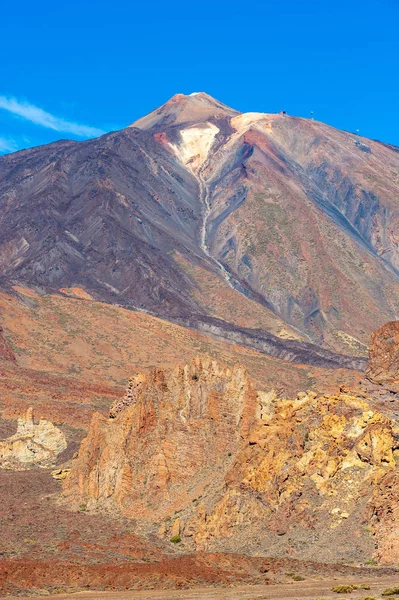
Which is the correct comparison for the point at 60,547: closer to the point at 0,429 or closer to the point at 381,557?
the point at 381,557

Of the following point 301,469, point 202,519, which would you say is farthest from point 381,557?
point 202,519

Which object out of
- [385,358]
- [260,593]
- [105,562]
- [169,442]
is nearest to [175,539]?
[105,562]

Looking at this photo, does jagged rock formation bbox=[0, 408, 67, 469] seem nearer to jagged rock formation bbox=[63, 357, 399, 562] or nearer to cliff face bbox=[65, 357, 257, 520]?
jagged rock formation bbox=[63, 357, 399, 562]

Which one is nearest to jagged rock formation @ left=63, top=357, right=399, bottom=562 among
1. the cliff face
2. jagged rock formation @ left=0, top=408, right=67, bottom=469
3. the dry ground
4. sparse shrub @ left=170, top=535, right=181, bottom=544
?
the cliff face

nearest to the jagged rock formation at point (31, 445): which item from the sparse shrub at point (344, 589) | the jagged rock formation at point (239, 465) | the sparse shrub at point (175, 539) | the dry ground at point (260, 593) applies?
the jagged rock formation at point (239, 465)

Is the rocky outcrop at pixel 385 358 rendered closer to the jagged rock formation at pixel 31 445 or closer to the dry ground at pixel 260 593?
the dry ground at pixel 260 593
